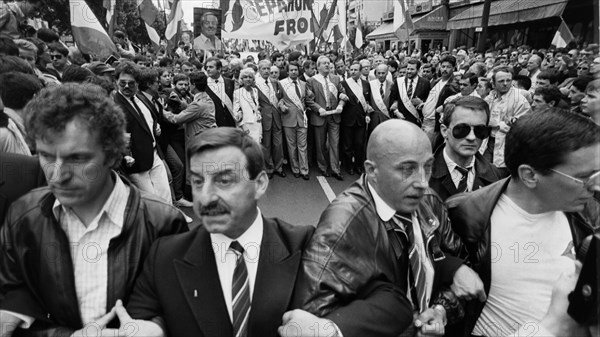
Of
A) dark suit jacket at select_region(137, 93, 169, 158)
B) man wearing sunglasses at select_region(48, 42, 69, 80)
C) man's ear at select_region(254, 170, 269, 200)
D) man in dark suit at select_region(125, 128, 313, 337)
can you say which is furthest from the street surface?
man in dark suit at select_region(125, 128, 313, 337)

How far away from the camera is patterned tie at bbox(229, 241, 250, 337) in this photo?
157 cm

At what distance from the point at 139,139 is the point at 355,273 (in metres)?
3.44

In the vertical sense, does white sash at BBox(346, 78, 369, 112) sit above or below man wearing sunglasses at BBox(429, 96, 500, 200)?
below

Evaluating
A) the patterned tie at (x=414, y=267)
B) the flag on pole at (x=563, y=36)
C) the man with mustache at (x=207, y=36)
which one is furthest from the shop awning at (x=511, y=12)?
the patterned tie at (x=414, y=267)

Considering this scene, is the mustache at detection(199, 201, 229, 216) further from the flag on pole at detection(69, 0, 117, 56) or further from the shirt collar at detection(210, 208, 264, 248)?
the flag on pole at detection(69, 0, 117, 56)

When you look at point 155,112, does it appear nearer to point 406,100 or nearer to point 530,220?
point 530,220

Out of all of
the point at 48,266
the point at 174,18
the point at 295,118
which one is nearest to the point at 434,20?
the point at 174,18

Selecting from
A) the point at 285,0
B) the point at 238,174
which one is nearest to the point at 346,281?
the point at 238,174

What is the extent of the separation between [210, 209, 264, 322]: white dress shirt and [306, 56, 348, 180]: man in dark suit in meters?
6.08

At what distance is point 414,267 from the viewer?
1724 mm

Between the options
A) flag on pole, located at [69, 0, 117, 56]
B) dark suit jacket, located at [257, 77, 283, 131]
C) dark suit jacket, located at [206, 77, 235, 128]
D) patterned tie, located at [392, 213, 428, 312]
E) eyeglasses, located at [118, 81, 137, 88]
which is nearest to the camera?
patterned tie, located at [392, 213, 428, 312]

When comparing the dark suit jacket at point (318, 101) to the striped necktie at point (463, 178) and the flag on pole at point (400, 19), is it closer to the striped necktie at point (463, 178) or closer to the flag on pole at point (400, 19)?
the flag on pole at point (400, 19)

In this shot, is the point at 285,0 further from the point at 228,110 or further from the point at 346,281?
the point at 346,281

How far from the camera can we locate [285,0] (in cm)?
891
